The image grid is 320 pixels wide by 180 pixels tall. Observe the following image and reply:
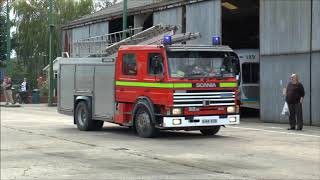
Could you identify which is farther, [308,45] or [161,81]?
[308,45]

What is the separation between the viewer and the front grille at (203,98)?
14506 mm

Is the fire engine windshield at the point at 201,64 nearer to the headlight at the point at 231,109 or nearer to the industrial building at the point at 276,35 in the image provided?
the headlight at the point at 231,109

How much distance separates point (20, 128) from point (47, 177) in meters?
9.22

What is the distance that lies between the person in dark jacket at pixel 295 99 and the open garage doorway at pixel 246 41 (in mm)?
6780

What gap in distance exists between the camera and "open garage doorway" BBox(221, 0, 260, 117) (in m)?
25.0

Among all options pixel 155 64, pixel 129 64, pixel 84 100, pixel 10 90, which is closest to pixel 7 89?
pixel 10 90

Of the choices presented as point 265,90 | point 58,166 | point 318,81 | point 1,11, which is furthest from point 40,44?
point 1,11

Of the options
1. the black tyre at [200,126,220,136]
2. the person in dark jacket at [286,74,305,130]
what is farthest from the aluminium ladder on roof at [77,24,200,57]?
the person in dark jacket at [286,74,305,130]

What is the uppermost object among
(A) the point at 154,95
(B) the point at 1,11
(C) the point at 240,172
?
(B) the point at 1,11

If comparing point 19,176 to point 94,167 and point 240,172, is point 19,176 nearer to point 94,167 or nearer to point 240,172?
point 94,167

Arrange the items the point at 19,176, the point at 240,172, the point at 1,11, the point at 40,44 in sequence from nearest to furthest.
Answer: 1. the point at 1,11
2. the point at 19,176
3. the point at 240,172
4. the point at 40,44

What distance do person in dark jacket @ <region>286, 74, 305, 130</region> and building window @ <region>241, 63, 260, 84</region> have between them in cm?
718

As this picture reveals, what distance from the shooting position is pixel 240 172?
948 centimetres

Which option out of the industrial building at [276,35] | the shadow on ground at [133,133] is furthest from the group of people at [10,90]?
the shadow on ground at [133,133]
